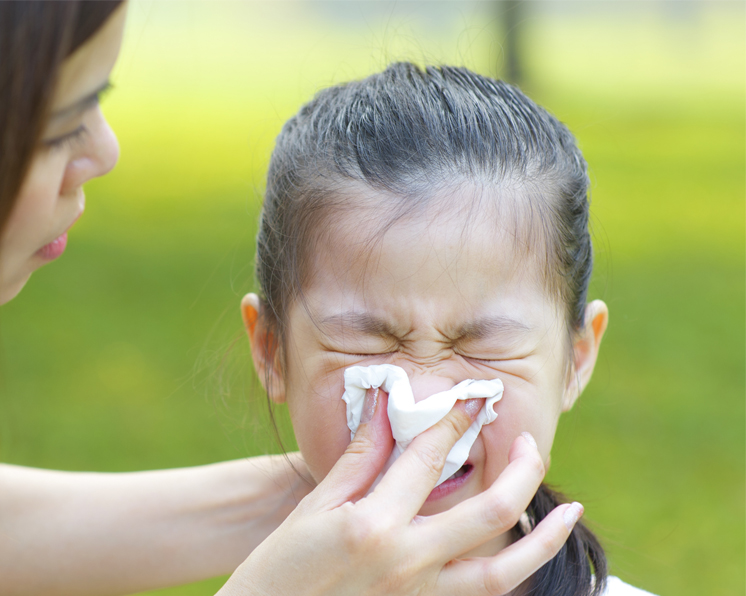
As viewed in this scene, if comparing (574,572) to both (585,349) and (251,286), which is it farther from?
(251,286)

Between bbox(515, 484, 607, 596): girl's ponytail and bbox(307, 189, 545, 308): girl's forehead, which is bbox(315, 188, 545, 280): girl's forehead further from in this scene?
bbox(515, 484, 607, 596): girl's ponytail

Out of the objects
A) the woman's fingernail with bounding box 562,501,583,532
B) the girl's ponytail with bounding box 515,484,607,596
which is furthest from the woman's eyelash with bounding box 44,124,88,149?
the girl's ponytail with bounding box 515,484,607,596

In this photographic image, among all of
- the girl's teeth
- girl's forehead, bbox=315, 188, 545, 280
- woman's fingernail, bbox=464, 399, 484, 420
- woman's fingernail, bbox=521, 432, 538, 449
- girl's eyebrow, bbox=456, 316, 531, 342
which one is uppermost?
girl's forehead, bbox=315, 188, 545, 280

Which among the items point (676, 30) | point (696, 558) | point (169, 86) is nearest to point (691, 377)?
point (696, 558)

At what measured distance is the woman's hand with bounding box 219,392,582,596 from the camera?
1.68 m

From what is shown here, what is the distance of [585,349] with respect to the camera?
7.30ft

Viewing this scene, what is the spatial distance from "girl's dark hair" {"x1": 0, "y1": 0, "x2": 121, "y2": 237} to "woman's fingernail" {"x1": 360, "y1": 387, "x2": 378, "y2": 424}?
919mm

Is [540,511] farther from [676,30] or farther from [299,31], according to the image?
[676,30]

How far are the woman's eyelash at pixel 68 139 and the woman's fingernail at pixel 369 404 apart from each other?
897 millimetres

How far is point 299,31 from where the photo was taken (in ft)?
39.0

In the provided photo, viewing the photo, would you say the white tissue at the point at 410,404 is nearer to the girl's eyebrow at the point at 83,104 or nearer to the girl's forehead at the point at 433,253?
the girl's forehead at the point at 433,253

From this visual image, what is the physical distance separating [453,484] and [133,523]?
121 cm

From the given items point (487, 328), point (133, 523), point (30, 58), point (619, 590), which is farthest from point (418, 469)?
point (133, 523)

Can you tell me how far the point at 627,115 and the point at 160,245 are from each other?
964 centimetres
